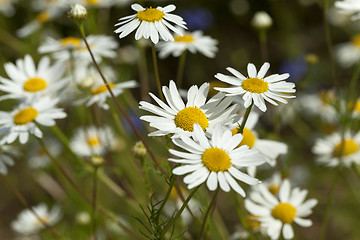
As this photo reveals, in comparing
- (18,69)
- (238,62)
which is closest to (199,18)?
(238,62)

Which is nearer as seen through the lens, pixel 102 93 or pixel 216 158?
pixel 216 158

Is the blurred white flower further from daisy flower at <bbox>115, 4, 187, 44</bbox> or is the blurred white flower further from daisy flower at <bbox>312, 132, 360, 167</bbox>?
daisy flower at <bbox>115, 4, 187, 44</bbox>

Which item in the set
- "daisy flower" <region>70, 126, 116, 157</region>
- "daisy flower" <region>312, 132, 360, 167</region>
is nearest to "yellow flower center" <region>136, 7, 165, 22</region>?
"daisy flower" <region>312, 132, 360, 167</region>

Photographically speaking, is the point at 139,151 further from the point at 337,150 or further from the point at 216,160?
the point at 337,150

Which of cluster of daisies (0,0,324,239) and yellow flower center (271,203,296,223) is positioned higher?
cluster of daisies (0,0,324,239)

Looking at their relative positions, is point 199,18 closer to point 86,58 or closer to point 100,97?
point 86,58

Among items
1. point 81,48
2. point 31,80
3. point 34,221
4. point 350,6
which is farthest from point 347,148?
point 34,221
